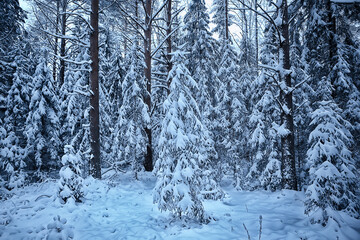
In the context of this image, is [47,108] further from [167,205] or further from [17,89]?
[167,205]

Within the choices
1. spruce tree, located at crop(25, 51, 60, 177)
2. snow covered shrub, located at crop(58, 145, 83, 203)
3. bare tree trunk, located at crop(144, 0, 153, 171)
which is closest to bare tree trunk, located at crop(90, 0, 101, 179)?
snow covered shrub, located at crop(58, 145, 83, 203)

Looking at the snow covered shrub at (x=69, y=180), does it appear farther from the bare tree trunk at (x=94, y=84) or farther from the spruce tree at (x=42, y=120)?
the spruce tree at (x=42, y=120)

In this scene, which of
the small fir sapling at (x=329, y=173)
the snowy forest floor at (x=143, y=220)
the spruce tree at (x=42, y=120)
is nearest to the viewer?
the snowy forest floor at (x=143, y=220)

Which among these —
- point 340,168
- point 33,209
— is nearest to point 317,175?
point 340,168

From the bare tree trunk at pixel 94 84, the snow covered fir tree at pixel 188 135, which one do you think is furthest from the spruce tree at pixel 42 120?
the bare tree trunk at pixel 94 84

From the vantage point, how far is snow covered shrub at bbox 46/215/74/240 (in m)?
4.98

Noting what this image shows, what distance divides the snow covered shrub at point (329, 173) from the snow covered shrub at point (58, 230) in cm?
699

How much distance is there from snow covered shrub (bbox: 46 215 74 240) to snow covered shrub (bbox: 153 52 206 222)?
2.49 m

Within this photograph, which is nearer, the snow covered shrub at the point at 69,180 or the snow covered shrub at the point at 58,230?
the snow covered shrub at the point at 58,230

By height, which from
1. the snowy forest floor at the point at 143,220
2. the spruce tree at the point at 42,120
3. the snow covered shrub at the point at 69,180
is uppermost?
the spruce tree at the point at 42,120

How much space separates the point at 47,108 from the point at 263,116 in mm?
17021

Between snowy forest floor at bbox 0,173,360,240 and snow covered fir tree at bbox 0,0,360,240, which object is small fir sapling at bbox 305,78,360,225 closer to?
snow covered fir tree at bbox 0,0,360,240

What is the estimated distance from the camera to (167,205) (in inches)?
240

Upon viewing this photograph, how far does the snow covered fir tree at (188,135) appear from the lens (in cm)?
591
